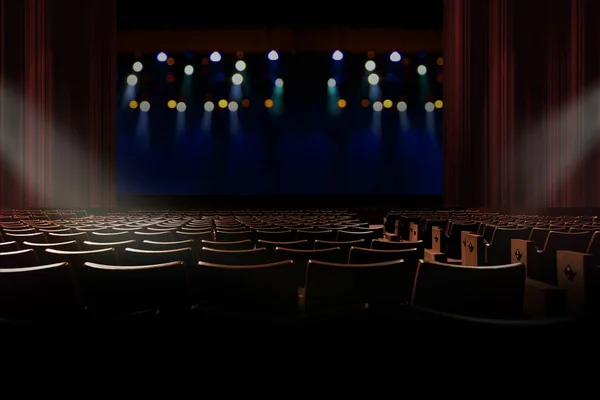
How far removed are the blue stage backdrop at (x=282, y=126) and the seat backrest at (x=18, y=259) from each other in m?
16.8

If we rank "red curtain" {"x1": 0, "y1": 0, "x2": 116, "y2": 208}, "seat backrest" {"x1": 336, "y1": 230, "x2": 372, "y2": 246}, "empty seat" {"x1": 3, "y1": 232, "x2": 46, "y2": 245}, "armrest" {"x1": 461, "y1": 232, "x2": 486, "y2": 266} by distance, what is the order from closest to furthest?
1. "armrest" {"x1": 461, "y1": 232, "x2": 486, "y2": 266}
2. "empty seat" {"x1": 3, "y1": 232, "x2": 46, "y2": 245}
3. "seat backrest" {"x1": 336, "y1": 230, "x2": 372, "y2": 246}
4. "red curtain" {"x1": 0, "y1": 0, "x2": 116, "y2": 208}

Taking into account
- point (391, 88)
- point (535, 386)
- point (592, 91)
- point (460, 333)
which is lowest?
point (535, 386)

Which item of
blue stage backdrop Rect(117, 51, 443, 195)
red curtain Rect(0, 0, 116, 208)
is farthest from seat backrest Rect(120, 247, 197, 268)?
blue stage backdrop Rect(117, 51, 443, 195)

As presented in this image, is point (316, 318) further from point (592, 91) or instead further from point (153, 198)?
point (153, 198)

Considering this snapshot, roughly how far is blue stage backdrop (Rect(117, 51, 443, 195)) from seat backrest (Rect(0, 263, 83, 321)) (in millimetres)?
17543

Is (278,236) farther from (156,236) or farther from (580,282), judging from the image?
(580,282)

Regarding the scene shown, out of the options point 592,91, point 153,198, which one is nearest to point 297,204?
point 153,198

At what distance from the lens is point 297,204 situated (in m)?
19.3

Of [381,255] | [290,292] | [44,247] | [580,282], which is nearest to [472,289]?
[580,282]

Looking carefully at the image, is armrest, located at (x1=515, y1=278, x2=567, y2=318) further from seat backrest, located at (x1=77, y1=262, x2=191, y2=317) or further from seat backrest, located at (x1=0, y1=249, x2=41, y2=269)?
seat backrest, located at (x1=0, y1=249, x2=41, y2=269)

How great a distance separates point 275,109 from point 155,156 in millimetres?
4856

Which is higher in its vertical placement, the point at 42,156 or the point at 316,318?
the point at 42,156

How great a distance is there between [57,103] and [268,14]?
7311mm

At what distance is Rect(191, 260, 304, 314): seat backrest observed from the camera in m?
1.92
